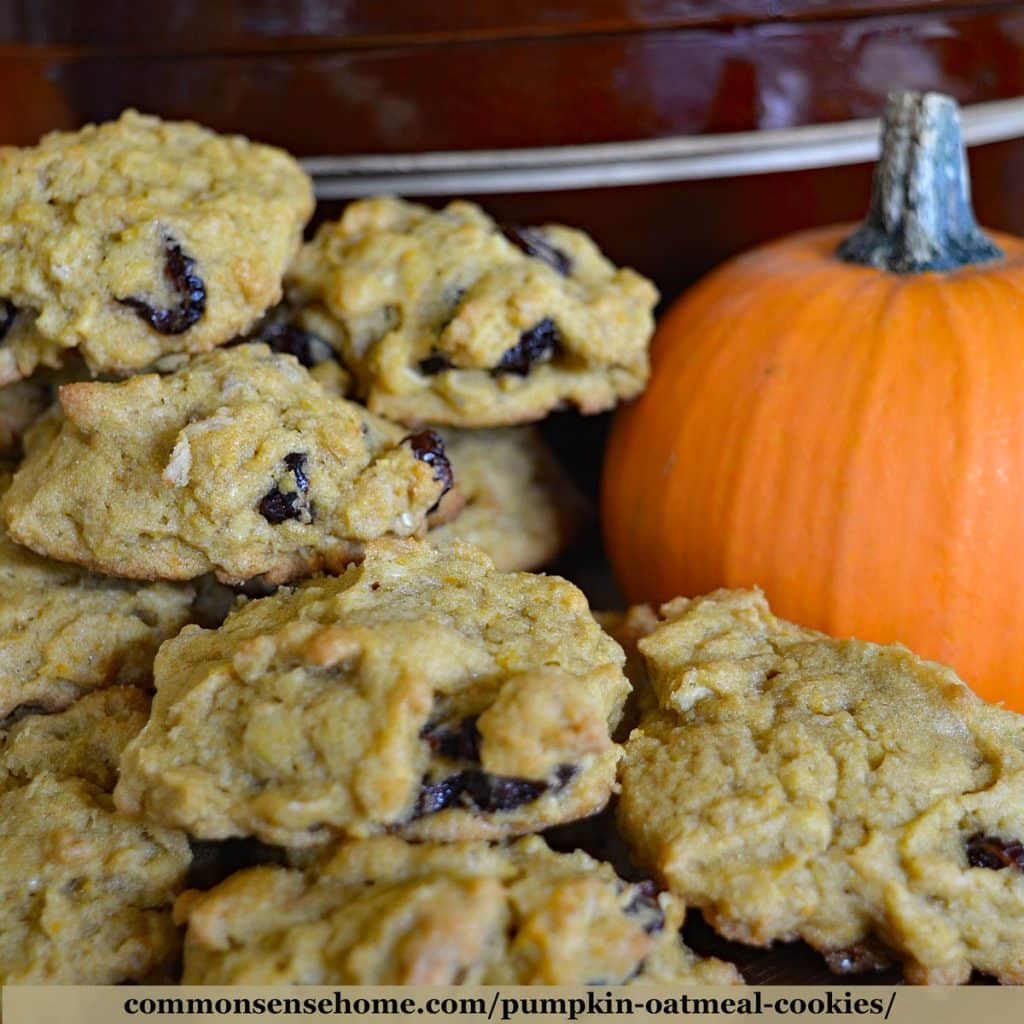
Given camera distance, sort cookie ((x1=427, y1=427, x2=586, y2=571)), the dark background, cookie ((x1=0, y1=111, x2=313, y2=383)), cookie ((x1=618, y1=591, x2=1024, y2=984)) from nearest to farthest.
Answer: cookie ((x1=618, y1=591, x2=1024, y2=984))
cookie ((x1=0, y1=111, x2=313, y2=383))
cookie ((x1=427, y1=427, x2=586, y2=571))
the dark background

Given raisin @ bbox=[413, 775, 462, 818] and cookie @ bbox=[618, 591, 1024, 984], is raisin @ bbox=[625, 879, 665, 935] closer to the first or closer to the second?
cookie @ bbox=[618, 591, 1024, 984]

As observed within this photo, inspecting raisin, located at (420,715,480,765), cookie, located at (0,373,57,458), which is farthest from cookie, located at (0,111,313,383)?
raisin, located at (420,715,480,765)

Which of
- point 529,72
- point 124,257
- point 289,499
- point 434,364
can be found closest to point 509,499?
point 434,364

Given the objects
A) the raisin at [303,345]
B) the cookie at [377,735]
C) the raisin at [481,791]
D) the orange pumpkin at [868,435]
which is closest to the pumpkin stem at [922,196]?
the orange pumpkin at [868,435]

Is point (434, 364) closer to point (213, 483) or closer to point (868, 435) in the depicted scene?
point (213, 483)

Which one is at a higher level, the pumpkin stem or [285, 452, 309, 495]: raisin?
the pumpkin stem

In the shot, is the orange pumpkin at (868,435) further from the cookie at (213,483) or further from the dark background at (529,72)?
the cookie at (213,483)
